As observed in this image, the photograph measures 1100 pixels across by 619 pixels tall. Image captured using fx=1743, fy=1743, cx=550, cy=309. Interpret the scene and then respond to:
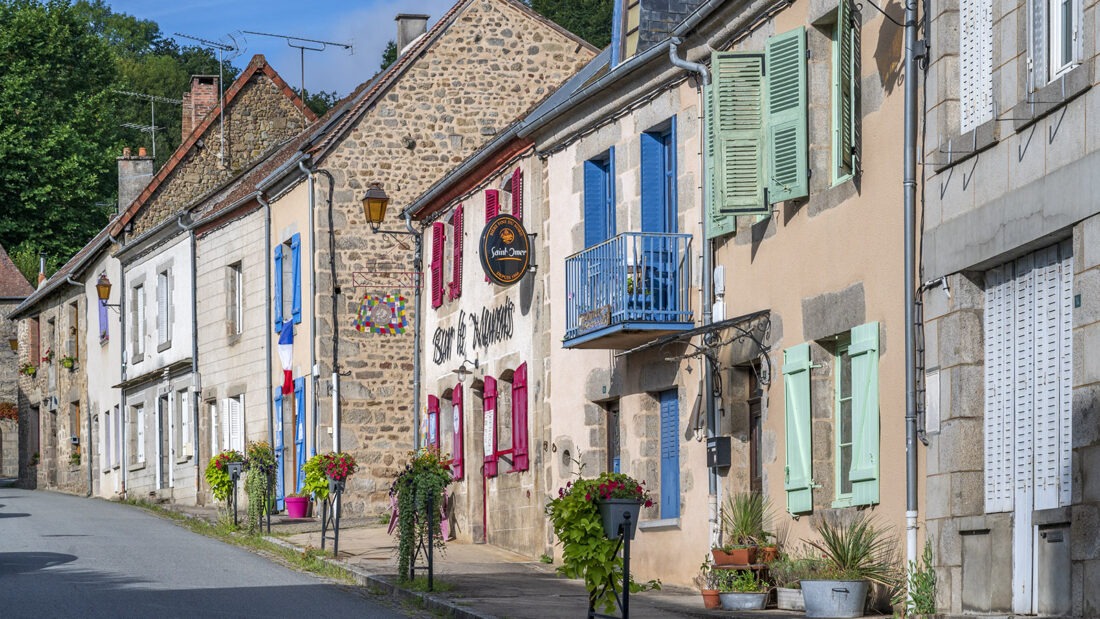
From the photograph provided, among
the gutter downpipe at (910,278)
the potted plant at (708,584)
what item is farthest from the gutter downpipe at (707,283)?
the gutter downpipe at (910,278)

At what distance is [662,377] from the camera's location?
1720 centimetres

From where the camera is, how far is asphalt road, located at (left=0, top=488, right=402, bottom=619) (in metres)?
13.9

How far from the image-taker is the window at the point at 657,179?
1747 centimetres

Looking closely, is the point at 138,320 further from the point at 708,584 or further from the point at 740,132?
the point at 740,132

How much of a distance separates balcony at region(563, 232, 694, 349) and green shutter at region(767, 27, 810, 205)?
7.30ft

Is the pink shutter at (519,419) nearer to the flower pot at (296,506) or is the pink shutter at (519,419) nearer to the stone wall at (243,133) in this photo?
the flower pot at (296,506)

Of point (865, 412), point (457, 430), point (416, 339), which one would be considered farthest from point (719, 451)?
point (416, 339)

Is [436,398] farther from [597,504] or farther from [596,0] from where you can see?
[596,0]

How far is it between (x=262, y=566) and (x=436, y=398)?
6894 mm

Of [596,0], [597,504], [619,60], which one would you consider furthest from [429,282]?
[596,0]

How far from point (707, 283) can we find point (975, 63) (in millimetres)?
4879

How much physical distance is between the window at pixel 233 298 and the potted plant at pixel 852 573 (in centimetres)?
2050

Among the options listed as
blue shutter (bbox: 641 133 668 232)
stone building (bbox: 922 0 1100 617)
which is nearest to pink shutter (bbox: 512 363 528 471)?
blue shutter (bbox: 641 133 668 232)

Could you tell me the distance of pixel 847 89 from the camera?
13359 millimetres
